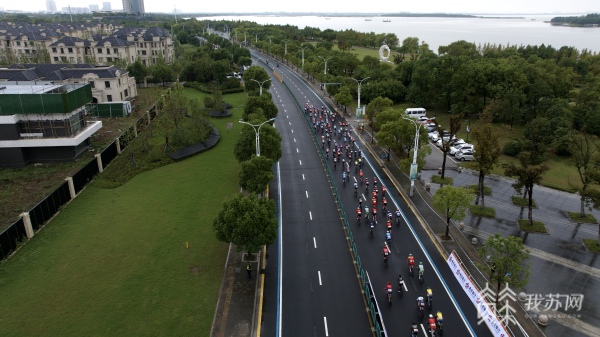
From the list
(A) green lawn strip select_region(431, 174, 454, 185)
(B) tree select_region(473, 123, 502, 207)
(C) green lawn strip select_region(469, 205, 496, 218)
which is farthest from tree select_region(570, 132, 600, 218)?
(A) green lawn strip select_region(431, 174, 454, 185)

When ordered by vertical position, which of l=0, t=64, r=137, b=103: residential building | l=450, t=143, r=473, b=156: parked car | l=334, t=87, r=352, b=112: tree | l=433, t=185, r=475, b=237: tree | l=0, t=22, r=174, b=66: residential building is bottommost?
l=450, t=143, r=473, b=156: parked car

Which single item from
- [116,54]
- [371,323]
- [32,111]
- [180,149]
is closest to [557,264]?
[371,323]

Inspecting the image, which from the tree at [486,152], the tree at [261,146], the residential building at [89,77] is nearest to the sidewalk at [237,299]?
the tree at [261,146]

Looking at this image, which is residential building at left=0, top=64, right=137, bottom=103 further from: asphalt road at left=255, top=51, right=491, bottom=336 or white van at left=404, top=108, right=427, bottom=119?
white van at left=404, top=108, right=427, bottom=119

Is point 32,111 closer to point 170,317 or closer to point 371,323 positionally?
point 170,317

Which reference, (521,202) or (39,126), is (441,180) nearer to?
(521,202)
